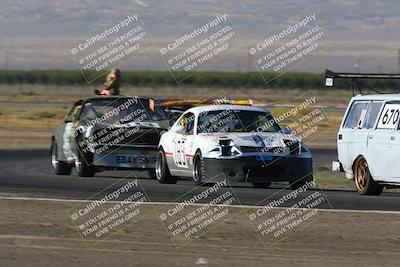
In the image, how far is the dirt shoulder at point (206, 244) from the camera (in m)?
12.6

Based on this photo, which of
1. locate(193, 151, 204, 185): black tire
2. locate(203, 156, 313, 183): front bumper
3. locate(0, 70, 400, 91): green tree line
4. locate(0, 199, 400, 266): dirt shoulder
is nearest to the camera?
locate(0, 199, 400, 266): dirt shoulder

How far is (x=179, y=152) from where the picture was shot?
22.5 metres

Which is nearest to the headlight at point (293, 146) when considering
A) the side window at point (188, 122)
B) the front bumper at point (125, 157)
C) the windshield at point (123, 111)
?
the side window at point (188, 122)

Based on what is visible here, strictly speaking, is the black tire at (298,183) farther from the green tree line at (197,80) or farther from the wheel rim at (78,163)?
the green tree line at (197,80)

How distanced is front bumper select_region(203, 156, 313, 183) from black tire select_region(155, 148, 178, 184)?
169cm

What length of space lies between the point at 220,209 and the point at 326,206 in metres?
1.87

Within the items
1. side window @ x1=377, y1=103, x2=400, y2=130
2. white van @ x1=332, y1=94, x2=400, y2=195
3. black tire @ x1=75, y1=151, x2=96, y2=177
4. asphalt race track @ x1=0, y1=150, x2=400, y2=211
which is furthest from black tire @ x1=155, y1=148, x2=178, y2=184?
side window @ x1=377, y1=103, x2=400, y2=130

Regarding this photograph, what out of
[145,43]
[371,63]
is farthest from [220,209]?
[145,43]

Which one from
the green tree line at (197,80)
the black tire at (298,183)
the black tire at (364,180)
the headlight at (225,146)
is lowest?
the green tree line at (197,80)

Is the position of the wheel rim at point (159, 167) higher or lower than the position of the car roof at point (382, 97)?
lower

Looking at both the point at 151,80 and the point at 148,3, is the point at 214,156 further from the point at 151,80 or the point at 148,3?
the point at 148,3

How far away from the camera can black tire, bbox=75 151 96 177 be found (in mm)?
23859

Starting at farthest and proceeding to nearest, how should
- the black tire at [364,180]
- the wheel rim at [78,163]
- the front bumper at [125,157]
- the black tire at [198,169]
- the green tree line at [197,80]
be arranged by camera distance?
the green tree line at [197,80] → the wheel rim at [78,163] → the front bumper at [125,157] → the black tire at [198,169] → the black tire at [364,180]

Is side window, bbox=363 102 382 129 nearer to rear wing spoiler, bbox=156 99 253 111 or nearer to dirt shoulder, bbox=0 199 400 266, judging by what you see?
rear wing spoiler, bbox=156 99 253 111
